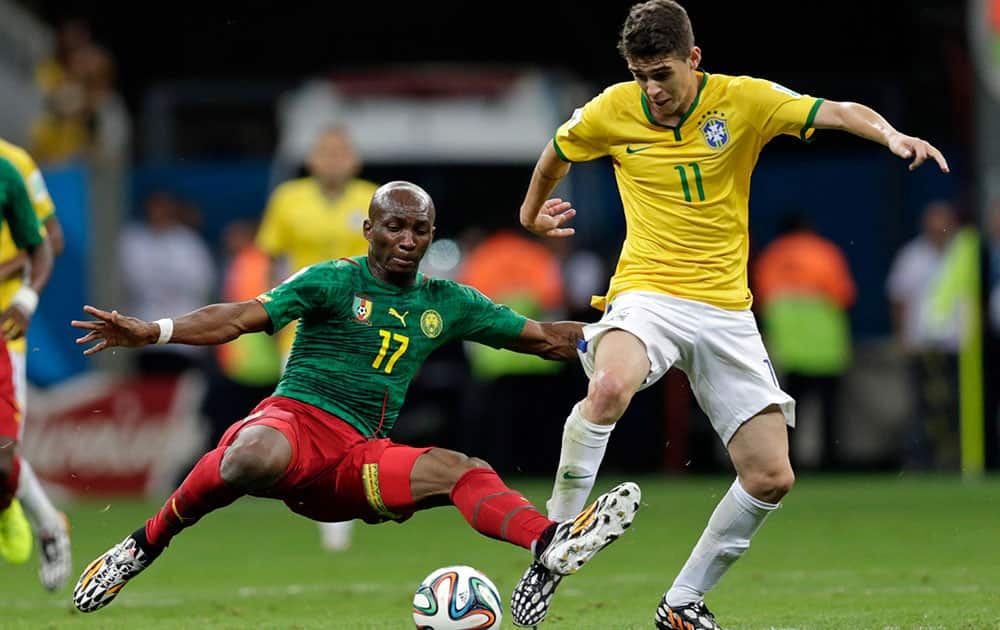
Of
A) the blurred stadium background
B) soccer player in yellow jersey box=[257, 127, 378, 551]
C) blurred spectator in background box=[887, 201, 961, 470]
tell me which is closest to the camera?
soccer player in yellow jersey box=[257, 127, 378, 551]

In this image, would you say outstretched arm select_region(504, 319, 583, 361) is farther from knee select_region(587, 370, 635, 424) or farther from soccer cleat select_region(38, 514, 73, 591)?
soccer cleat select_region(38, 514, 73, 591)

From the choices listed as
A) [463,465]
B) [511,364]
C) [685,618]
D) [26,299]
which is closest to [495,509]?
[463,465]

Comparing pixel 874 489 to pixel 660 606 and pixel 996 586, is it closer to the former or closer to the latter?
pixel 996 586

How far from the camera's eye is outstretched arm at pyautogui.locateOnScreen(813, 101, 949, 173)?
670 centimetres

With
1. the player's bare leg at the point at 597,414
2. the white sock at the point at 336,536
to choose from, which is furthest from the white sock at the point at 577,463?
the white sock at the point at 336,536

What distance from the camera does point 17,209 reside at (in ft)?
30.2

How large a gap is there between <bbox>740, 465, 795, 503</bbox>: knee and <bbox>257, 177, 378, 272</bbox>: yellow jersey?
4610 millimetres

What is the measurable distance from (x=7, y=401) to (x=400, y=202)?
2227 millimetres

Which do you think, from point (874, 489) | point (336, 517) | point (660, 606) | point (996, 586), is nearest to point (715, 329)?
point (660, 606)

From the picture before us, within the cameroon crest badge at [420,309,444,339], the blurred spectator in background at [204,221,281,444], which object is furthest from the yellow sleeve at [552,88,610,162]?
the blurred spectator in background at [204,221,281,444]

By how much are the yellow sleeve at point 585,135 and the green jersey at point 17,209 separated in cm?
296

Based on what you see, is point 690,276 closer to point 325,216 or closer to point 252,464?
point 252,464

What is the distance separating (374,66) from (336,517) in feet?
53.8

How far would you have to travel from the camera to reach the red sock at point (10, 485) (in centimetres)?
867
